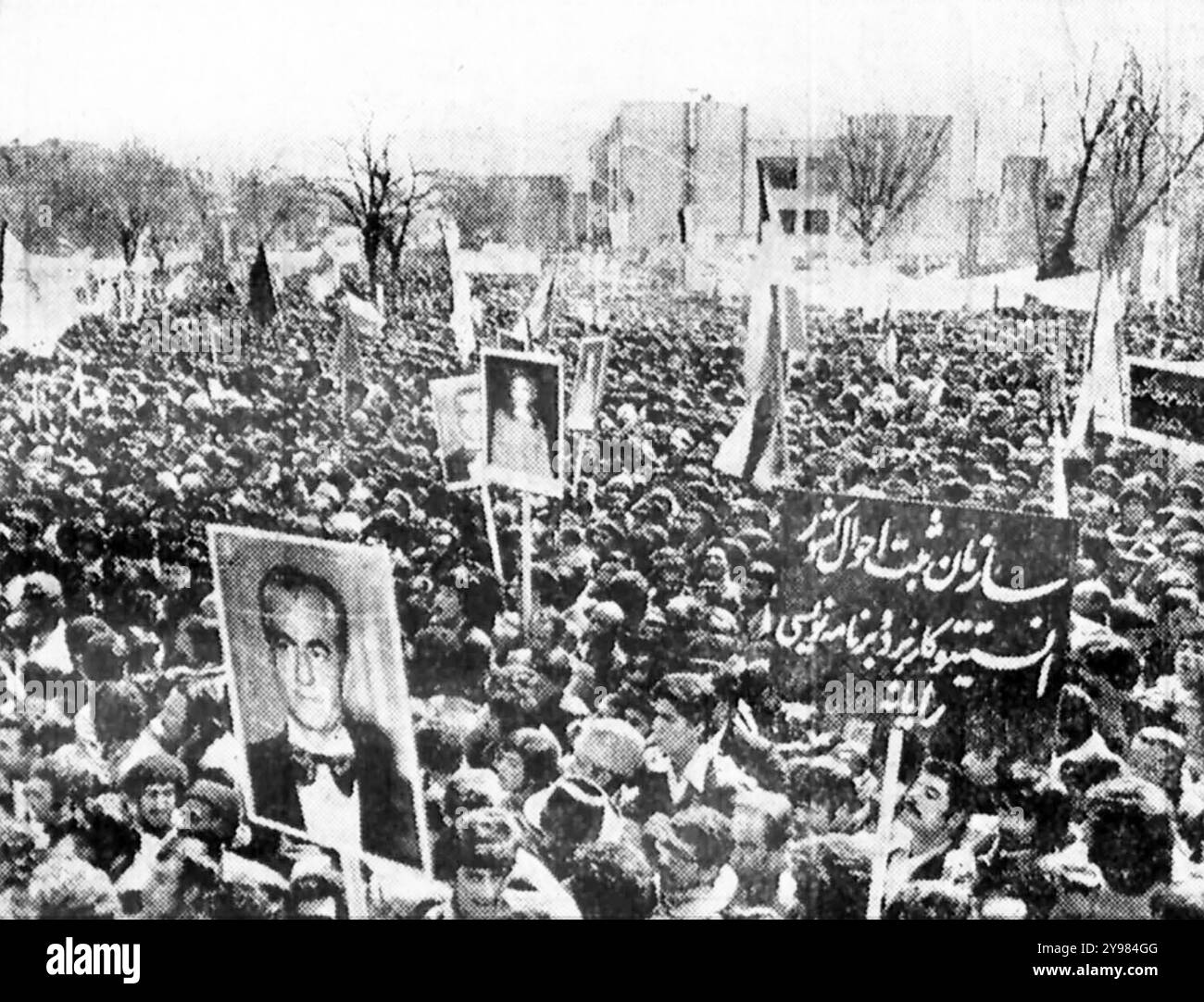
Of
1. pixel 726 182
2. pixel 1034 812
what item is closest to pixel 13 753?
pixel 726 182

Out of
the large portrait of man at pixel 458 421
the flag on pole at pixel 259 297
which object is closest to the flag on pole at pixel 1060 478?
the large portrait of man at pixel 458 421

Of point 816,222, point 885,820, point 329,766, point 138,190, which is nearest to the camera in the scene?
point 885,820

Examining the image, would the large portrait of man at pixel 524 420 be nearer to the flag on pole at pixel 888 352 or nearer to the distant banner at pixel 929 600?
the distant banner at pixel 929 600

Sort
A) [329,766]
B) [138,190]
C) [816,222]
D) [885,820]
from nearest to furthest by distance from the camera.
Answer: [885,820] → [329,766] → [816,222] → [138,190]

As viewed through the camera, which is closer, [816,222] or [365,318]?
[816,222]

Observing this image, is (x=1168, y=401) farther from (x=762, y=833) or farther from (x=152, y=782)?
(x=152, y=782)

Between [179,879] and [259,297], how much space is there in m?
1.57

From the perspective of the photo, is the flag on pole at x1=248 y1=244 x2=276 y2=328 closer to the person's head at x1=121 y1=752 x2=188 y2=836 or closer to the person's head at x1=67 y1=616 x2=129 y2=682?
the person's head at x1=67 y1=616 x2=129 y2=682

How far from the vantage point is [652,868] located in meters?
4.12

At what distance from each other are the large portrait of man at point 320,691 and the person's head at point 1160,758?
1.80m

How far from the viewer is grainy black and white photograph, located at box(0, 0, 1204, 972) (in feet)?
13.3

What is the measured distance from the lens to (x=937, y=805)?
13.3 ft
